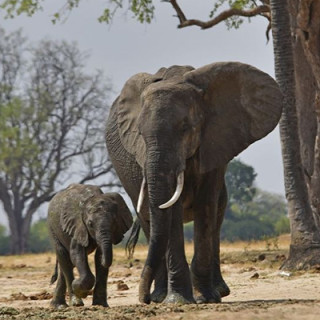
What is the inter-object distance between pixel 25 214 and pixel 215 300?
1458 inches

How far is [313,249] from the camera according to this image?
17.2 meters

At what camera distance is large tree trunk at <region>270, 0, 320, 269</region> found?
17.5 metres

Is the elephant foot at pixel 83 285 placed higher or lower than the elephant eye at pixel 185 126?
lower

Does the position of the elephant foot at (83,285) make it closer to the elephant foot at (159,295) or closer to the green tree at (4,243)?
the elephant foot at (159,295)

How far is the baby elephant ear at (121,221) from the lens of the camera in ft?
37.4

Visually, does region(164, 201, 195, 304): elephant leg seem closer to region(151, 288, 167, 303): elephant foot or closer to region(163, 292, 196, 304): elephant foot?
region(163, 292, 196, 304): elephant foot

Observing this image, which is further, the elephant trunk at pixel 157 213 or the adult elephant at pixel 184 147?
the adult elephant at pixel 184 147

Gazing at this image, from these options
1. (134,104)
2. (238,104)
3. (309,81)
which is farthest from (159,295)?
(309,81)

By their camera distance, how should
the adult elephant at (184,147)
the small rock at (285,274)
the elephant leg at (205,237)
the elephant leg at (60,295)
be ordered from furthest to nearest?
the small rock at (285,274) < the elephant leg at (60,295) < the elephant leg at (205,237) < the adult elephant at (184,147)

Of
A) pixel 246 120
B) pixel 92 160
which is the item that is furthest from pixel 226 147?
pixel 92 160

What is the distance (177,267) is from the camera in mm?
10508

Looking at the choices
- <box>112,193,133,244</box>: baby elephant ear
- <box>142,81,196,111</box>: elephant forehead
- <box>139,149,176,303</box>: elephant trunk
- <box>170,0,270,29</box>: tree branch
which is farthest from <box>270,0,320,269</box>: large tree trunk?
<box>139,149,176,303</box>: elephant trunk

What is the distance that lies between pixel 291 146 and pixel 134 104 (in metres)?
6.71

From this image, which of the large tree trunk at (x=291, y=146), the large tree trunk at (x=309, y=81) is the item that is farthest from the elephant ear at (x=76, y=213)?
the large tree trunk at (x=309, y=81)
